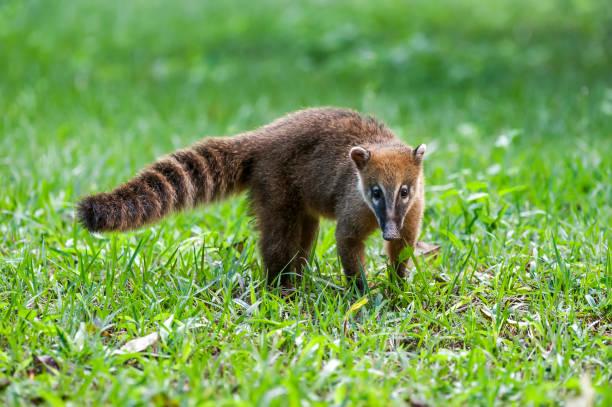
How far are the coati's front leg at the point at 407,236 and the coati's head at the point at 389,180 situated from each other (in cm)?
11

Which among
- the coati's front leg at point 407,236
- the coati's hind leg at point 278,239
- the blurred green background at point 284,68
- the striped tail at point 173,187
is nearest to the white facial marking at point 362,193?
the coati's front leg at point 407,236

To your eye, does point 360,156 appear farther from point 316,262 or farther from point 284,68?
point 284,68

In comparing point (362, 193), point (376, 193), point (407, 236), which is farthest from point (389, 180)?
point (407, 236)

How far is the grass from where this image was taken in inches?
127

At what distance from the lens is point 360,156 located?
4.32 m

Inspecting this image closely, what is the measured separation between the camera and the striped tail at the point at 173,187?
3838 millimetres

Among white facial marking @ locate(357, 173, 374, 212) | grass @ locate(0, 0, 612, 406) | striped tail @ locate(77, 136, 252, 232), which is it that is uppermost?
striped tail @ locate(77, 136, 252, 232)

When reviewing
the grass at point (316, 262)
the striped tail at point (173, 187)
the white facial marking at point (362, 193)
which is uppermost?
the striped tail at point (173, 187)

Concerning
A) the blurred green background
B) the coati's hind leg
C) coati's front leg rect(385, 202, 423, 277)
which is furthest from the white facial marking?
the blurred green background

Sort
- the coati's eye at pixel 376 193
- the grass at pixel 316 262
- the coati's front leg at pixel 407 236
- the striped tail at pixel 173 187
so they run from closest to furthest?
1. the grass at pixel 316 262
2. the striped tail at pixel 173 187
3. the coati's eye at pixel 376 193
4. the coati's front leg at pixel 407 236

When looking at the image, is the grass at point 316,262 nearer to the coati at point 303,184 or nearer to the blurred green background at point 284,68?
the blurred green background at point 284,68

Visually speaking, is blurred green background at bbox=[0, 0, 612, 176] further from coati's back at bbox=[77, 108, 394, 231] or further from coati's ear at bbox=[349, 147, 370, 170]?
coati's ear at bbox=[349, 147, 370, 170]

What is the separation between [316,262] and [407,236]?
586 millimetres

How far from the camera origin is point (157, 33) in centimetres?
1356
